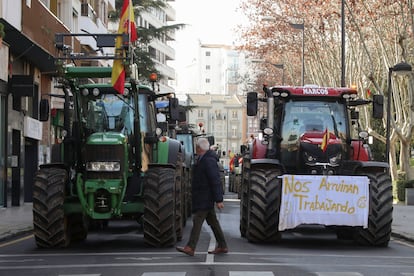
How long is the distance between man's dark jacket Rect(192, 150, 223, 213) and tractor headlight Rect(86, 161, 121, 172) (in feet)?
5.57

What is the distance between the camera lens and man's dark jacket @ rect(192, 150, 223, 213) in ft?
47.0

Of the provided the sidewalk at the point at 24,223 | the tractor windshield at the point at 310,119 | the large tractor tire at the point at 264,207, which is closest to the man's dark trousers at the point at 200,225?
the large tractor tire at the point at 264,207

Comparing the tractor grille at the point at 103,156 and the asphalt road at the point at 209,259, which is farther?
the tractor grille at the point at 103,156

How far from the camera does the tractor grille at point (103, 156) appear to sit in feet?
51.1

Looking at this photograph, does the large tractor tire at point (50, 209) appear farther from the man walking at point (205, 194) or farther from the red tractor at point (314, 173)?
the red tractor at point (314, 173)

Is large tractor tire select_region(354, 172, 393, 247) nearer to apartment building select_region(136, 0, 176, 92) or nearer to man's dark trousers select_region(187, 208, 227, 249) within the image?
man's dark trousers select_region(187, 208, 227, 249)

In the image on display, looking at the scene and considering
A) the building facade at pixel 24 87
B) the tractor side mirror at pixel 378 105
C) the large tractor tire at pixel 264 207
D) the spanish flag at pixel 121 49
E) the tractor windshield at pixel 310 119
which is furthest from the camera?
the building facade at pixel 24 87

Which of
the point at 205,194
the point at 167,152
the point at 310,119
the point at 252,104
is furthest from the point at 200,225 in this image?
the point at 310,119

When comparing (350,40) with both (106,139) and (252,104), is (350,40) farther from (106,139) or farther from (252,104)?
(106,139)

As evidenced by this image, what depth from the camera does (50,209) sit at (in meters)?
15.2

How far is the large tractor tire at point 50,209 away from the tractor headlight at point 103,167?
0.44 meters

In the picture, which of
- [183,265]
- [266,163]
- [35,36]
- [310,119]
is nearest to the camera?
[183,265]

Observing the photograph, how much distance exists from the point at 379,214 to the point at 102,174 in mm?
4872

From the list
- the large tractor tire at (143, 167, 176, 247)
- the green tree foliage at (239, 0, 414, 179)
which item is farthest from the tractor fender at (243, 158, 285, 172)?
the green tree foliage at (239, 0, 414, 179)
